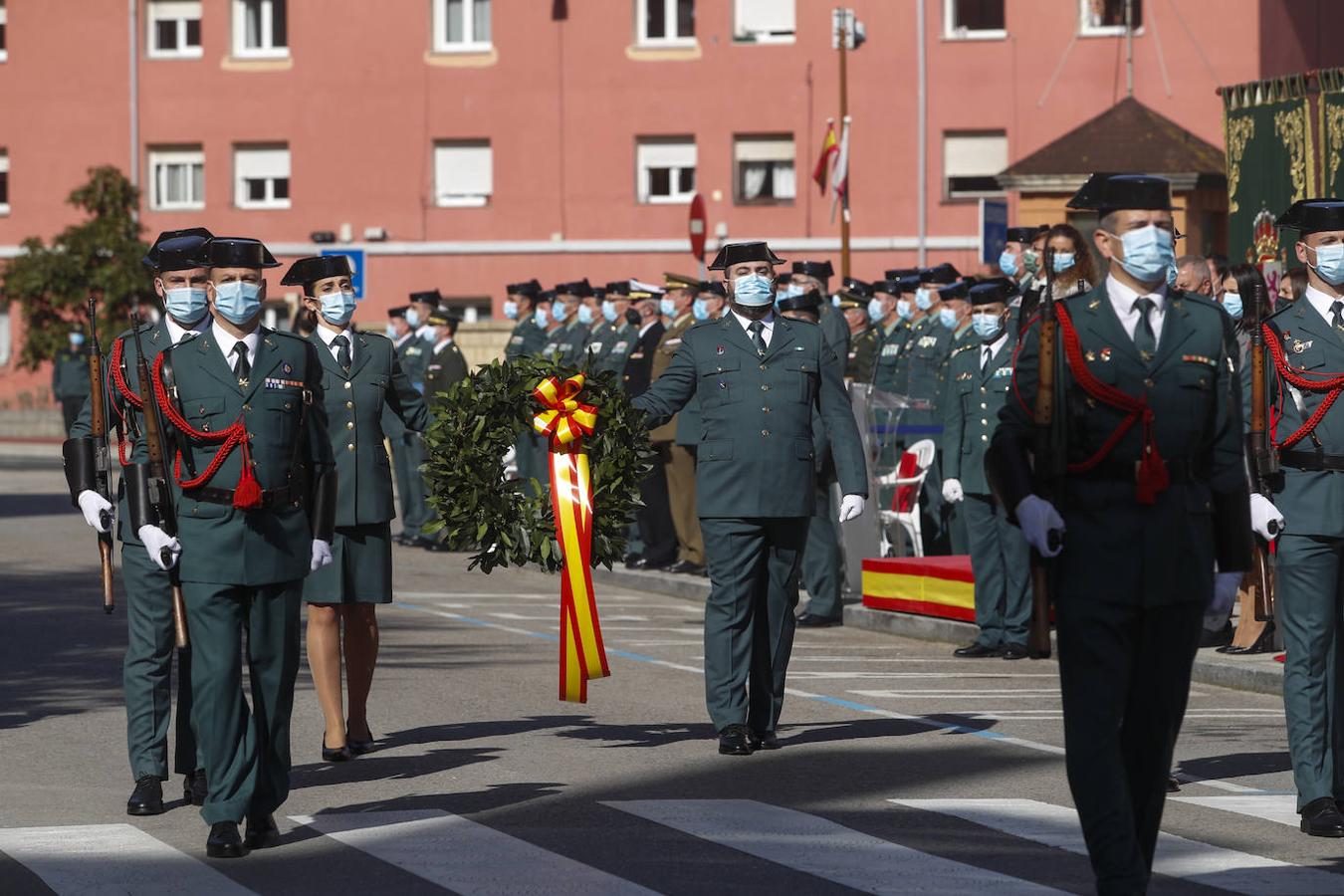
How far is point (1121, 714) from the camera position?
7.40 metres

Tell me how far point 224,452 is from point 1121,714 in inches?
127

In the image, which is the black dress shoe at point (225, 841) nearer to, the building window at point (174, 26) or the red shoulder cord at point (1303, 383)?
the red shoulder cord at point (1303, 383)

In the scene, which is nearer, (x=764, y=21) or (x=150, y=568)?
(x=150, y=568)

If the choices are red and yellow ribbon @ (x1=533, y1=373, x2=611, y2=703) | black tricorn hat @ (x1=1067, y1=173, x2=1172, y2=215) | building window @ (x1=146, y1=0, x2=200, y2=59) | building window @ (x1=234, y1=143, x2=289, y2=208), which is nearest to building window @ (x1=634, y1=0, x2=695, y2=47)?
building window @ (x1=234, y1=143, x2=289, y2=208)

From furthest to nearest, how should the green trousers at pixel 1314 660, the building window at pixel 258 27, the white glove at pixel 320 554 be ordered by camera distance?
the building window at pixel 258 27 → the green trousers at pixel 1314 660 → the white glove at pixel 320 554

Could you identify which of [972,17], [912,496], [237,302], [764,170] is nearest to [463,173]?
[764,170]

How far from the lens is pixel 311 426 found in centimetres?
915

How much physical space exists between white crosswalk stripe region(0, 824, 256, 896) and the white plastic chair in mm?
10579

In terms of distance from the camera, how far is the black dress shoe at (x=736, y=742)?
36.4 ft

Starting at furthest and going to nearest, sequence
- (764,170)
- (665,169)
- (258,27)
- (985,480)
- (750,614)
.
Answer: (258,27) < (665,169) < (764,170) < (985,480) < (750,614)

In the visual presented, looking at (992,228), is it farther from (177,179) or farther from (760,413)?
(177,179)

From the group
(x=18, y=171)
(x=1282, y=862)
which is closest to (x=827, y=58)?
(x=18, y=171)

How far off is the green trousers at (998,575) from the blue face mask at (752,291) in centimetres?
404

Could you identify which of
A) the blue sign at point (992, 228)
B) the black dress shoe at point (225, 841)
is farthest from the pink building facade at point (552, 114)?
the black dress shoe at point (225, 841)
